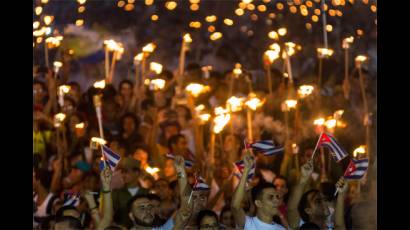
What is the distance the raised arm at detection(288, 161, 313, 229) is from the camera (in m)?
5.71

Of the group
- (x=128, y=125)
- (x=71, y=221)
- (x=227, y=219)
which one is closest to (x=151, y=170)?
(x=128, y=125)

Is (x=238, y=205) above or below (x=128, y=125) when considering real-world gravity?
below

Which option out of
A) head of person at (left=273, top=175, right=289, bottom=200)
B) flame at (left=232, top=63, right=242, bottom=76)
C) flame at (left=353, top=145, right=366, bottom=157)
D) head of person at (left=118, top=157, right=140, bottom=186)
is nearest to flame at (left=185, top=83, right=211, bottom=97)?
flame at (left=232, top=63, right=242, bottom=76)

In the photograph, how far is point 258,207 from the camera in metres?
5.61

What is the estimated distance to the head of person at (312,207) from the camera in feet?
19.5

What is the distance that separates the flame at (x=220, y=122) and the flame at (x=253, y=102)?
28 cm

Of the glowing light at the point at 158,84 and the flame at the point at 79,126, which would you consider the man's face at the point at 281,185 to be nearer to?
the glowing light at the point at 158,84

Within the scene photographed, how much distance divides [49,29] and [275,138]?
2515 mm

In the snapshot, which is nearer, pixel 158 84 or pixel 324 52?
pixel 158 84

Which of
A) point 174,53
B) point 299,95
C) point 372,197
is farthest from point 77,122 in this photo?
point 372,197

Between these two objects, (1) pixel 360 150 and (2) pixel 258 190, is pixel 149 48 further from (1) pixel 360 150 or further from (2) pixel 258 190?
(2) pixel 258 190

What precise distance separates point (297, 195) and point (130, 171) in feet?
5.41

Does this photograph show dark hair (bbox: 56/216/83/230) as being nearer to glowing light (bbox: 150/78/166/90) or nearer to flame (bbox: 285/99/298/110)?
glowing light (bbox: 150/78/166/90)
